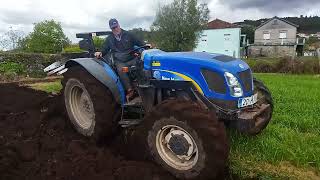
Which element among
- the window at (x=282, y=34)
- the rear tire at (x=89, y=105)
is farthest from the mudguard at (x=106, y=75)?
the window at (x=282, y=34)

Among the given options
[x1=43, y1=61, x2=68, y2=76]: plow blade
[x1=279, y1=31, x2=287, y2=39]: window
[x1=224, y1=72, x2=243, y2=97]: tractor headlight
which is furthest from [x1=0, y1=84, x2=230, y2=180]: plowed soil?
[x1=279, y1=31, x2=287, y2=39]: window

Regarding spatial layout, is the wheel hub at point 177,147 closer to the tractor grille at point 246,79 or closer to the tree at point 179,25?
the tractor grille at point 246,79

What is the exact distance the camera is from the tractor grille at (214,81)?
15.4ft

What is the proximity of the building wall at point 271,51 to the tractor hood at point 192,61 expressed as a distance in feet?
188

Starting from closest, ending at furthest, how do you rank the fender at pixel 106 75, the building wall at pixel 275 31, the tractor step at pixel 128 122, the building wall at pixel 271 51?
the tractor step at pixel 128 122, the fender at pixel 106 75, the building wall at pixel 271 51, the building wall at pixel 275 31

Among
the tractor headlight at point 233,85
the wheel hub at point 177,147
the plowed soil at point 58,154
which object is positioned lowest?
the plowed soil at point 58,154

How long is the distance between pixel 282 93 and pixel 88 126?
21.6 ft

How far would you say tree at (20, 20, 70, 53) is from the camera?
126 feet

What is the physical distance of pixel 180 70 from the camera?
16.1 feet

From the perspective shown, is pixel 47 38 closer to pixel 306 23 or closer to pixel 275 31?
pixel 275 31

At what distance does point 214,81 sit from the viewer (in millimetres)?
4711

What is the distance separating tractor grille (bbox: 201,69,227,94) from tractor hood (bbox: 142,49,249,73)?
0.07 m

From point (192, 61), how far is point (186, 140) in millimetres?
1010

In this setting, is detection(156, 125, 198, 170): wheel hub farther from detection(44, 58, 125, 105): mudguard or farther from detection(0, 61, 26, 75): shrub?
detection(0, 61, 26, 75): shrub
